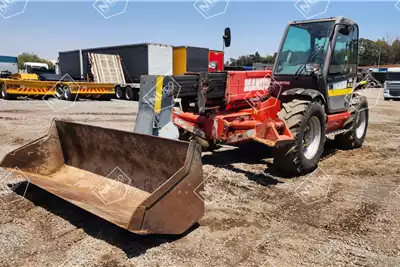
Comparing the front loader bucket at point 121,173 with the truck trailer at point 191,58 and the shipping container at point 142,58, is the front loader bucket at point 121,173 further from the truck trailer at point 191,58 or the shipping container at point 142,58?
the truck trailer at point 191,58

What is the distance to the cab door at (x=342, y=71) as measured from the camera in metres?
6.14

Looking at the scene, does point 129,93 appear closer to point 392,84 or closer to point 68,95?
point 68,95

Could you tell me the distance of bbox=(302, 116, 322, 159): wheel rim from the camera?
5645 millimetres

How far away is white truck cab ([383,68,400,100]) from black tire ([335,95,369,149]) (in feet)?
52.9

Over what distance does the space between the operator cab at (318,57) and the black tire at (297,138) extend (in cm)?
65

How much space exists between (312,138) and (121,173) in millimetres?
3212

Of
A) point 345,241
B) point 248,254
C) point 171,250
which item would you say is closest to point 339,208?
point 345,241

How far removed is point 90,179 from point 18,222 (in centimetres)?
118

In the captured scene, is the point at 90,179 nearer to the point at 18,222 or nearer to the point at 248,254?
the point at 18,222

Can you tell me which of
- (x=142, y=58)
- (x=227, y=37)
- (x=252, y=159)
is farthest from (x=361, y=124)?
(x=142, y=58)

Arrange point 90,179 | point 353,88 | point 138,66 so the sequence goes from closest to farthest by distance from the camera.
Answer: point 90,179
point 353,88
point 138,66

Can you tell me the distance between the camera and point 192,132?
5.50m

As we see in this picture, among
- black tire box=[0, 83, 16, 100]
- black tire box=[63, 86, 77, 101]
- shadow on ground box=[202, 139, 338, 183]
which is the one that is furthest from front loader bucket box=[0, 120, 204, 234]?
black tire box=[0, 83, 16, 100]

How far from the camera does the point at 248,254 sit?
307 centimetres
